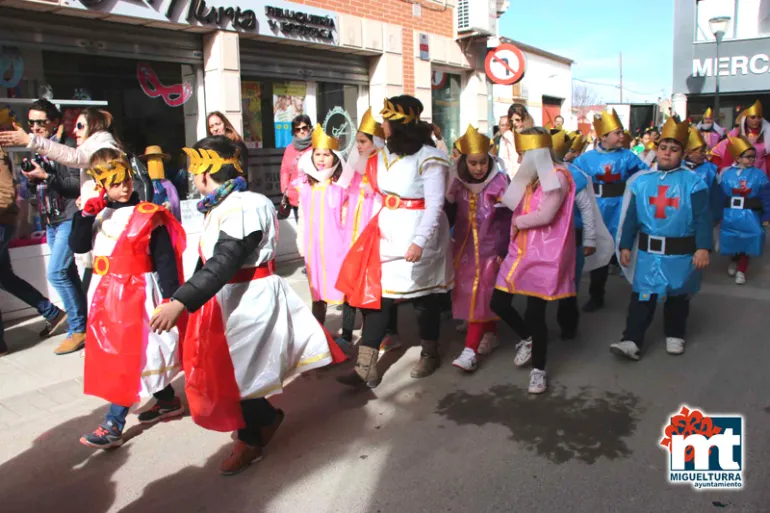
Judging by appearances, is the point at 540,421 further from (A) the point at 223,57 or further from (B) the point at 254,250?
(A) the point at 223,57

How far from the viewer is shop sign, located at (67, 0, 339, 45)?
674 cm

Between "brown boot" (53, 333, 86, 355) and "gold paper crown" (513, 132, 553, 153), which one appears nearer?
"gold paper crown" (513, 132, 553, 153)

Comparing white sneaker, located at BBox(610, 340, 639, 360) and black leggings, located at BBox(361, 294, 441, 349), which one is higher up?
black leggings, located at BBox(361, 294, 441, 349)

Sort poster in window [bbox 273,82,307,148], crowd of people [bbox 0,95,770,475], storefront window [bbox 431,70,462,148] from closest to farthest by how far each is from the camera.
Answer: crowd of people [bbox 0,95,770,475] < poster in window [bbox 273,82,307,148] < storefront window [bbox 431,70,462,148]

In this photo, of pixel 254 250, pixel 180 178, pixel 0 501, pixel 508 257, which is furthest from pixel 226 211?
pixel 180 178

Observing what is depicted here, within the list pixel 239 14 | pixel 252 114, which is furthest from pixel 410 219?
pixel 252 114

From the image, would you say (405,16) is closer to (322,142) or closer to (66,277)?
(322,142)

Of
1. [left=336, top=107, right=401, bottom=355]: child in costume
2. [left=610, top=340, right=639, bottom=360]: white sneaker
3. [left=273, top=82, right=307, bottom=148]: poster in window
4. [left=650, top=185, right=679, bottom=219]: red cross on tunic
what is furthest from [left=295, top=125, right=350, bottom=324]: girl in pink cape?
[left=273, top=82, right=307, bottom=148]: poster in window

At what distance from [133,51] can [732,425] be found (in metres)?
6.55

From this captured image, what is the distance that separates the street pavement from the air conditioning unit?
767cm

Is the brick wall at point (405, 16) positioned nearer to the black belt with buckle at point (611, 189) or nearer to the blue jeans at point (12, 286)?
the black belt with buckle at point (611, 189)

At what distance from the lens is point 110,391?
335 centimetres

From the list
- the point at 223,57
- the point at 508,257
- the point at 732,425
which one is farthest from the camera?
the point at 223,57

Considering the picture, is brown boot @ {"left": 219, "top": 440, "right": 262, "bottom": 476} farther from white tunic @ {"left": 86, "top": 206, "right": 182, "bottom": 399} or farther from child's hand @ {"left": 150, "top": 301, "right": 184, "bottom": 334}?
child's hand @ {"left": 150, "top": 301, "right": 184, "bottom": 334}
